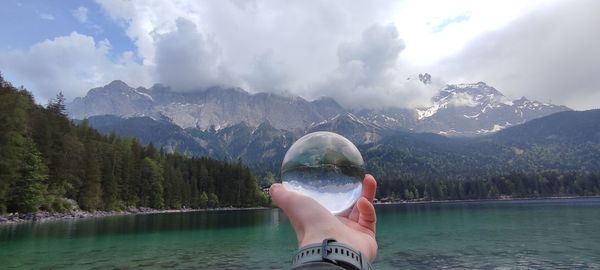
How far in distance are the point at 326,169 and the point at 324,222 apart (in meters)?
0.89

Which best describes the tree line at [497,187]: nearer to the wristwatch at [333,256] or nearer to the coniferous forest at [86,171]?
the coniferous forest at [86,171]

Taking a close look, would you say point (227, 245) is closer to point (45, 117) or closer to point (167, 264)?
point (167, 264)

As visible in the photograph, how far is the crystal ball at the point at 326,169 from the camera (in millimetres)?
3297

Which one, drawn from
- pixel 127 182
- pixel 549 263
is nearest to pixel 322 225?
pixel 549 263

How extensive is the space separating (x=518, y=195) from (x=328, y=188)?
666 feet

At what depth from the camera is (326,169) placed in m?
3.34

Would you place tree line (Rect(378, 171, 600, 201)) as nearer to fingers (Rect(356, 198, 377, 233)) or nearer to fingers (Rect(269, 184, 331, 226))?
fingers (Rect(356, 198, 377, 233))

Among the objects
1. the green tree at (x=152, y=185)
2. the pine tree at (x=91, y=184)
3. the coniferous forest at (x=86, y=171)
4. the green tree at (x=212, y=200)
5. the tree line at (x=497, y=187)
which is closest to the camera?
the coniferous forest at (x=86, y=171)

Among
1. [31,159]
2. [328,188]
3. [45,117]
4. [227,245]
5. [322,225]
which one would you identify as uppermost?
[45,117]

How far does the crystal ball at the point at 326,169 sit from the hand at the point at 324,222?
25cm

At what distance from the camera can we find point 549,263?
72.4 feet

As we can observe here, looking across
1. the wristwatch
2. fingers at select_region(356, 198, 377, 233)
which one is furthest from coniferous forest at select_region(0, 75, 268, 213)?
the wristwatch

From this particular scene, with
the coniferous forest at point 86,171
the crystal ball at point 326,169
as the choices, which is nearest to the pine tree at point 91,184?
the coniferous forest at point 86,171

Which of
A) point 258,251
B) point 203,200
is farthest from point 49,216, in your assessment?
point 203,200
